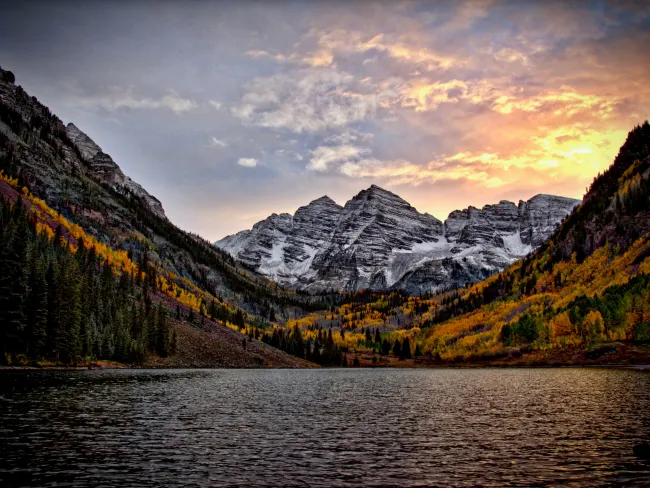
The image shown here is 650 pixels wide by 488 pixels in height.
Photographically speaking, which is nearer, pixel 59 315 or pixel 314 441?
pixel 314 441

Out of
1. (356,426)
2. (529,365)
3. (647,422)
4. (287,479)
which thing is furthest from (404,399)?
(529,365)

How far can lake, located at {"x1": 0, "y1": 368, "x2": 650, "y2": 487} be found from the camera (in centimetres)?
2330

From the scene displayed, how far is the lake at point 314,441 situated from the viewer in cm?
2330

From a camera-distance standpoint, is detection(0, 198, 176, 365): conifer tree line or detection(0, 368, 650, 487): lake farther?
detection(0, 198, 176, 365): conifer tree line

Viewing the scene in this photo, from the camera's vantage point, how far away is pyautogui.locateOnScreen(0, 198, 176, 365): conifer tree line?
88.9 meters

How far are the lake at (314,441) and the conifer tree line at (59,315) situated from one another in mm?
40161

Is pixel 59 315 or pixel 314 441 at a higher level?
pixel 59 315

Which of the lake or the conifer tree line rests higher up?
the conifer tree line

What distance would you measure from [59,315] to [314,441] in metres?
86.1

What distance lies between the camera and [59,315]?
329 feet

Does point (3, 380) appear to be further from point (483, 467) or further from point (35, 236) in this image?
point (35, 236)

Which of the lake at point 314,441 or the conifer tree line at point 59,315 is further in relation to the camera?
the conifer tree line at point 59,315

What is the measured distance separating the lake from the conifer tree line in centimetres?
4016

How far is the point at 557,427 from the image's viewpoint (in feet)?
122
